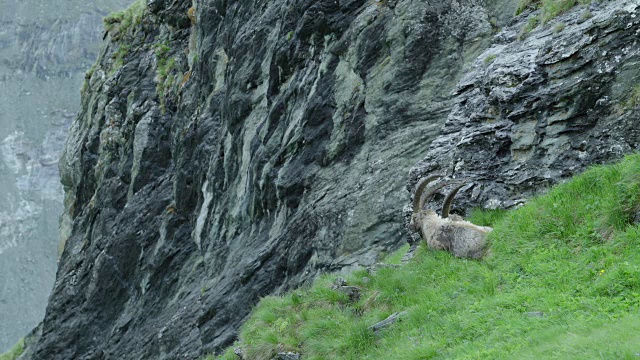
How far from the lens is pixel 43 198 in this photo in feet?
400

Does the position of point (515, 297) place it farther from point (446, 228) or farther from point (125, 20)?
point (125, 20)

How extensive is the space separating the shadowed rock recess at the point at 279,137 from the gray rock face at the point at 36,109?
255 feet

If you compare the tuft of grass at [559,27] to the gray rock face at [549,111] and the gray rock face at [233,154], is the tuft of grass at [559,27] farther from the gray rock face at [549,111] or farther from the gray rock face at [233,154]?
the gray rock face at [233,154]

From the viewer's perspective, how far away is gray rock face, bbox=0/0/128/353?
112625mm

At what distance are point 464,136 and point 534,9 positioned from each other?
3.57 m

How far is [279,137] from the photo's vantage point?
22.8m

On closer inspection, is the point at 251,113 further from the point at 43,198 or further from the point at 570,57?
the point at 43,198

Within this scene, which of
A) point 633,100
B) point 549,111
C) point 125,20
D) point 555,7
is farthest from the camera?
point 125,20

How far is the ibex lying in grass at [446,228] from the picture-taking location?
11898mm

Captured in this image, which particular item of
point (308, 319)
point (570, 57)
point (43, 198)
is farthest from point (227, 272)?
point (43, 198)

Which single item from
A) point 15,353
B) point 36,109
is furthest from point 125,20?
point 36,109

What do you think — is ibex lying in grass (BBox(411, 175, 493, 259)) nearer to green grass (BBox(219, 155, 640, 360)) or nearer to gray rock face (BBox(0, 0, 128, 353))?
green grass (BBox(219, 155, 640, 360))

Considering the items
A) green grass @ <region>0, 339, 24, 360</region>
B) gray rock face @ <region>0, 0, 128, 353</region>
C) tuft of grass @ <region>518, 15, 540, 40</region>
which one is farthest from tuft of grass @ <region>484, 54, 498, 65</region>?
gray rock face @ <region>0, 0, 128, 353</region>

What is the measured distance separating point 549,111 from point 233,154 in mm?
14656
